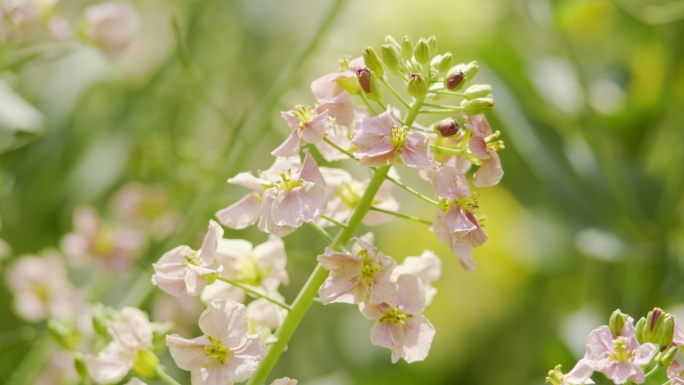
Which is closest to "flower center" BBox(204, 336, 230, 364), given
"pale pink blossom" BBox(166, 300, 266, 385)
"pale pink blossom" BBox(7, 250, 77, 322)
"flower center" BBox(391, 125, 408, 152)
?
"pale pink blossom" BBox(166, 300, 266, 385)

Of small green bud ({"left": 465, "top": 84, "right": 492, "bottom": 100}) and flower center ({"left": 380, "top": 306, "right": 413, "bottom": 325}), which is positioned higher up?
small green bud ({"left": 465, "top": 84, "right": 492, "bottom": 100})

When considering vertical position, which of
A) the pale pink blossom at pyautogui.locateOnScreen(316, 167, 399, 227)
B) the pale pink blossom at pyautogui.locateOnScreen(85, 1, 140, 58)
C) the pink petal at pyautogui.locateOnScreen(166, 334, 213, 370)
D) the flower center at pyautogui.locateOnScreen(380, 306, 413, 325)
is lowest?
the pink petal at pyautogui.locateOnScreen(166, 334, 213, 370)

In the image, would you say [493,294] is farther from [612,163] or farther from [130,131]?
[130,131]

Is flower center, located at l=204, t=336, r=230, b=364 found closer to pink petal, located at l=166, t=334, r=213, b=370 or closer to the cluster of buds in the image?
pink petal, located at l=166, t=334, r=213, b=370

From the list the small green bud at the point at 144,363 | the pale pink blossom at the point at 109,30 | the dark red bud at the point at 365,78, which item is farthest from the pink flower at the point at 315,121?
the pale pink blossom at the point at 109,30

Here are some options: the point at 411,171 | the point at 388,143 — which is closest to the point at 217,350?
the point at 388,143

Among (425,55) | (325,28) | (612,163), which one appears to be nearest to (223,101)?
(325,28)
